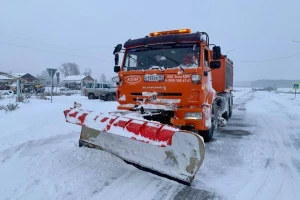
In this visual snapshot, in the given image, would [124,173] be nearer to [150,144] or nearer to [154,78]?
[150,144]

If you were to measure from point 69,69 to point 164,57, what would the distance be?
108806 millimetres

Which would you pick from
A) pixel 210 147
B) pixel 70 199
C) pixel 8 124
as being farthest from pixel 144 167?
pixel 8 124

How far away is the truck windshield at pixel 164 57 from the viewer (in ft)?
17.6

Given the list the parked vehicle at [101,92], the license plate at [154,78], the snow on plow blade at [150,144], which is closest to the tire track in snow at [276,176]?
the snow on plow blade at [150,144]

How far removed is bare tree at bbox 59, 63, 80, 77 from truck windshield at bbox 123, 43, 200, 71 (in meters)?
104

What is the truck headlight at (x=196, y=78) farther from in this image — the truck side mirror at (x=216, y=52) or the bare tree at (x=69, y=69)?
the bare tree at (x=69, y=69)

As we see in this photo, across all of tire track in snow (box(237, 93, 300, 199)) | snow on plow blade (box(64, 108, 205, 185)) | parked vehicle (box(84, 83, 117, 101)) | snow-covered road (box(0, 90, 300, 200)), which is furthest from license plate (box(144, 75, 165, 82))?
parked vehicle (box(84, 83, 117, 101))

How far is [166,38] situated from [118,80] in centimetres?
154

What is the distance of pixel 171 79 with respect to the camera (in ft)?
17.1

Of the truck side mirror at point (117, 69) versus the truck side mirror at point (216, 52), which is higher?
the truck side mirror at point (216, 52)

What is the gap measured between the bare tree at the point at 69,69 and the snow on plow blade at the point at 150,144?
10579 centimetres

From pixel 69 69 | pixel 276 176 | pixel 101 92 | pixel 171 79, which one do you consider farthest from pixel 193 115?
pixel 69 69

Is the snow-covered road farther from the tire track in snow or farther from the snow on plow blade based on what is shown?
the snow on plow blade

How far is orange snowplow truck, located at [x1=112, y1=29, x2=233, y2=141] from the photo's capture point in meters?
5.03
